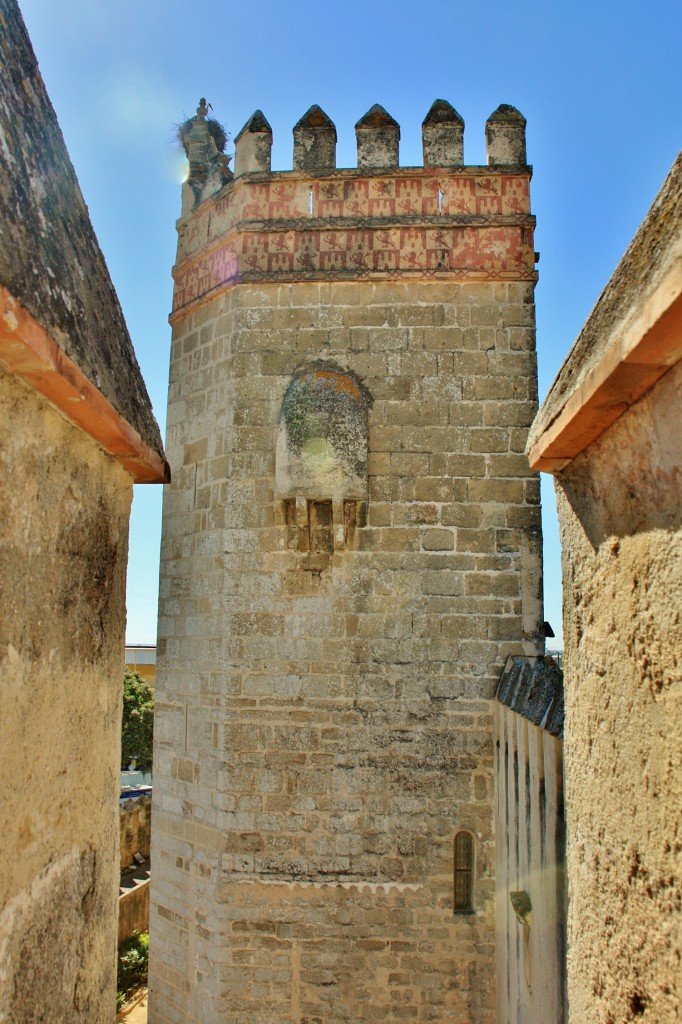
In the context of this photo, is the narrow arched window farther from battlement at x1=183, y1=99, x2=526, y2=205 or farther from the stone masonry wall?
battlement at x1=183, y1=99, x2=526, y2=205

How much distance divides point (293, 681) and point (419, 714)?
2.68 feet

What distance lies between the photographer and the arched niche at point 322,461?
5254 mm

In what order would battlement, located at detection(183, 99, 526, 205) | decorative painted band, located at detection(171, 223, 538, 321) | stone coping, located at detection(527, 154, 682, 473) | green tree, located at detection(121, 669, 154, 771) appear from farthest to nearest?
green tree, located at detection(121, 669, 154, 771) → battlement, located at detection(183, 99, 526, 205) → decorative painted band, located at detection(171, 223, 538, 321) → stone coping, located at detection(527, 154, 682, 473)

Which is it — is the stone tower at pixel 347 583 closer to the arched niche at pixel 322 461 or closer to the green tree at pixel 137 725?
the arched niche at pixel 322 461

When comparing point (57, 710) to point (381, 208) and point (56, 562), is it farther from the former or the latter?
point (381, 208)

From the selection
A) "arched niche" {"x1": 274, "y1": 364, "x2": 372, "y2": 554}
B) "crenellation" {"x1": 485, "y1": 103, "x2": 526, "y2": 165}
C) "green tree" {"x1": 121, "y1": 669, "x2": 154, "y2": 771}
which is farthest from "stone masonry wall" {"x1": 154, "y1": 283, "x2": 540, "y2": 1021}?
"green tree" {"x1": 121, "y1": 669, "x2": 154, "y2": 771}

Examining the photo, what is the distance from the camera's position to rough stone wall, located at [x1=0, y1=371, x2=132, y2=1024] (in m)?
1.97

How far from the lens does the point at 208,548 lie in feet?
18.0

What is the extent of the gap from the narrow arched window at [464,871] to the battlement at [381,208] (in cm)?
361

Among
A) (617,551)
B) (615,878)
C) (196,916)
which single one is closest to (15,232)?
(617,551)

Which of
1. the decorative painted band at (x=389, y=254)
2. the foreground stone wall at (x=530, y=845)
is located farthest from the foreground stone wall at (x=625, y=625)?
the decorative painted band at (x=389, y=254)

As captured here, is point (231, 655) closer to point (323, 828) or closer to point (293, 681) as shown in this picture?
point (293, 681)

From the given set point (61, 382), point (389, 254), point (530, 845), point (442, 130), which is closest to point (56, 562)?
point (61, 382)

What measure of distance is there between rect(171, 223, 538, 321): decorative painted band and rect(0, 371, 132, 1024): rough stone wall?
3224 millimetres
